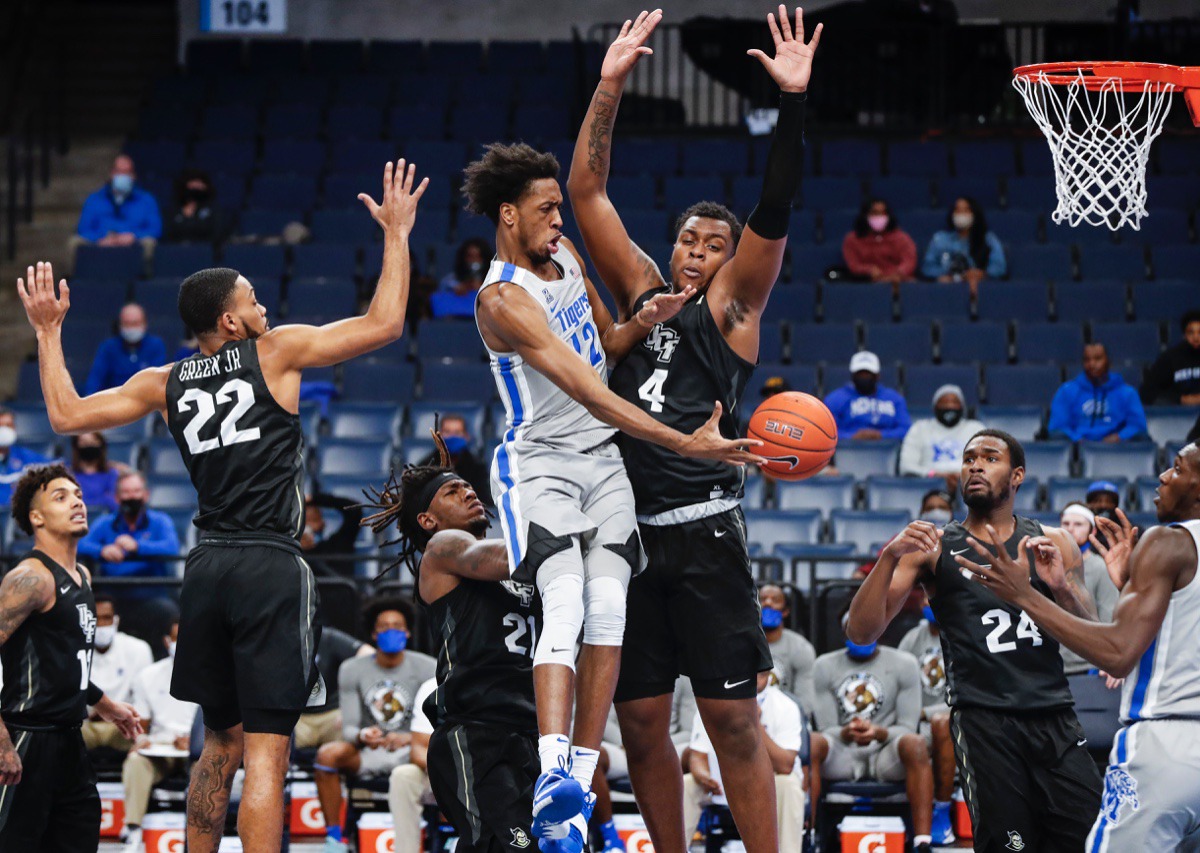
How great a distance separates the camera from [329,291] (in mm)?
14031

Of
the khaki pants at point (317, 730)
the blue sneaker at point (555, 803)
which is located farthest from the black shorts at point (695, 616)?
the khaki pants at point (317, 730)

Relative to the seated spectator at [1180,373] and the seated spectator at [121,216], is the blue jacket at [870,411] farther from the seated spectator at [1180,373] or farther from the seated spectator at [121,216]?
the seated spectator at [121,216]

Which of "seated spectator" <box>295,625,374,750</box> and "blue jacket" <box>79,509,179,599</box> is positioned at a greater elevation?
"blue jacket" <box>79,509,179,599</box>

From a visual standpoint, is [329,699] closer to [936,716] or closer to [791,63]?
[936,716]

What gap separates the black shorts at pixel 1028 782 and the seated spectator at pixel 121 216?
11.1 meters

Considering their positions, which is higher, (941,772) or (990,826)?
(990,826)

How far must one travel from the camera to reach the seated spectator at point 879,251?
14305 millimetres


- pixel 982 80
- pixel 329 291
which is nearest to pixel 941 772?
pixel 329 291

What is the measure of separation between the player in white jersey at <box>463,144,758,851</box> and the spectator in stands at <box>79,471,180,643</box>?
5.60 meters

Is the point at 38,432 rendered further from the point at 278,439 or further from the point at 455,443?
the point at 278,439

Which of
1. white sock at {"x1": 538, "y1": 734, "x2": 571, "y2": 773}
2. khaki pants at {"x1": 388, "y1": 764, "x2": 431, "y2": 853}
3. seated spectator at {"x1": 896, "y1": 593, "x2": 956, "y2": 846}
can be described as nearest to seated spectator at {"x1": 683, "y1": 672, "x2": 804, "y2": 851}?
seated spectator at {"x1": 896, "y1": 593, "x2": 956, "y2": 846}

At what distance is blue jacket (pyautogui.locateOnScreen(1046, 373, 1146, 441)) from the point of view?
12289mm

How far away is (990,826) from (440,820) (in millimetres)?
4009

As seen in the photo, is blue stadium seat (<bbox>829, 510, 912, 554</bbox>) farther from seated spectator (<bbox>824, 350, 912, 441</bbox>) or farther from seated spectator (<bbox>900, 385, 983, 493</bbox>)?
seated spectator (<bbox>824, 350, 912, 441</bbox>)
